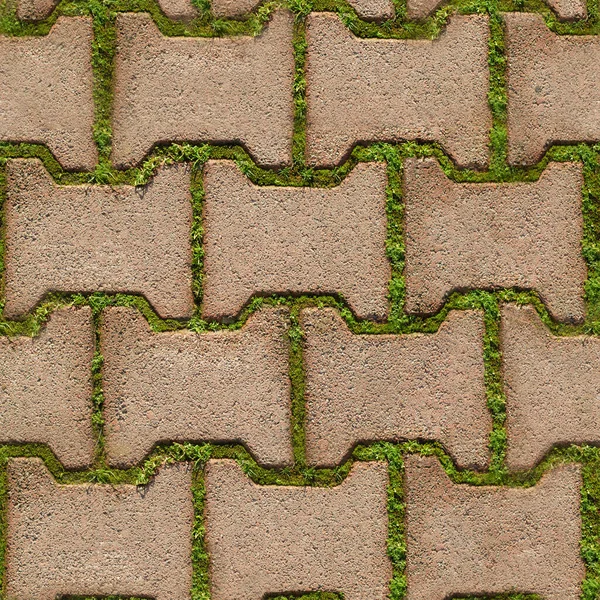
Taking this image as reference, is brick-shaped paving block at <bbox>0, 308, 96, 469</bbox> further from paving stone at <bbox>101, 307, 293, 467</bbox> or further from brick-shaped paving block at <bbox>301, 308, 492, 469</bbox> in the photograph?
brick-shaped paving block at <bbox>301, 308, 492, 469</bbox>

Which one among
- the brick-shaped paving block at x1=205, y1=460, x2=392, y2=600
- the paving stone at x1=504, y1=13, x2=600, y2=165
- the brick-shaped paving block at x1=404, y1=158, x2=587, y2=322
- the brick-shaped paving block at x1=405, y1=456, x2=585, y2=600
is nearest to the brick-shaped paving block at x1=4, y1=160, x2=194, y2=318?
the brick-shaped paving block at x1=205, y1=460, x2=392, y2=600

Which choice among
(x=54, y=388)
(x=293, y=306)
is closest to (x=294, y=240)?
(x=293, y=306)

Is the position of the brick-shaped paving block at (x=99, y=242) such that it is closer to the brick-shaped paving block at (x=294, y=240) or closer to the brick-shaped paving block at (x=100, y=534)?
the brick-shaped paving block at (x=294, y=240)

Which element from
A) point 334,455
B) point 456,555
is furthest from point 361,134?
point 456,555

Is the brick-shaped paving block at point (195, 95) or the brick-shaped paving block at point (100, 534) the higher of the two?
the brick-shaped paving block at point (195, 95)

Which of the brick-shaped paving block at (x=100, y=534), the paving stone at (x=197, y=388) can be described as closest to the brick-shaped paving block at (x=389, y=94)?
the paving stone at (x=197, y=388)

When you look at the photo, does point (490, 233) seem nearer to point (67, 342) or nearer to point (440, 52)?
point (440, 52)
